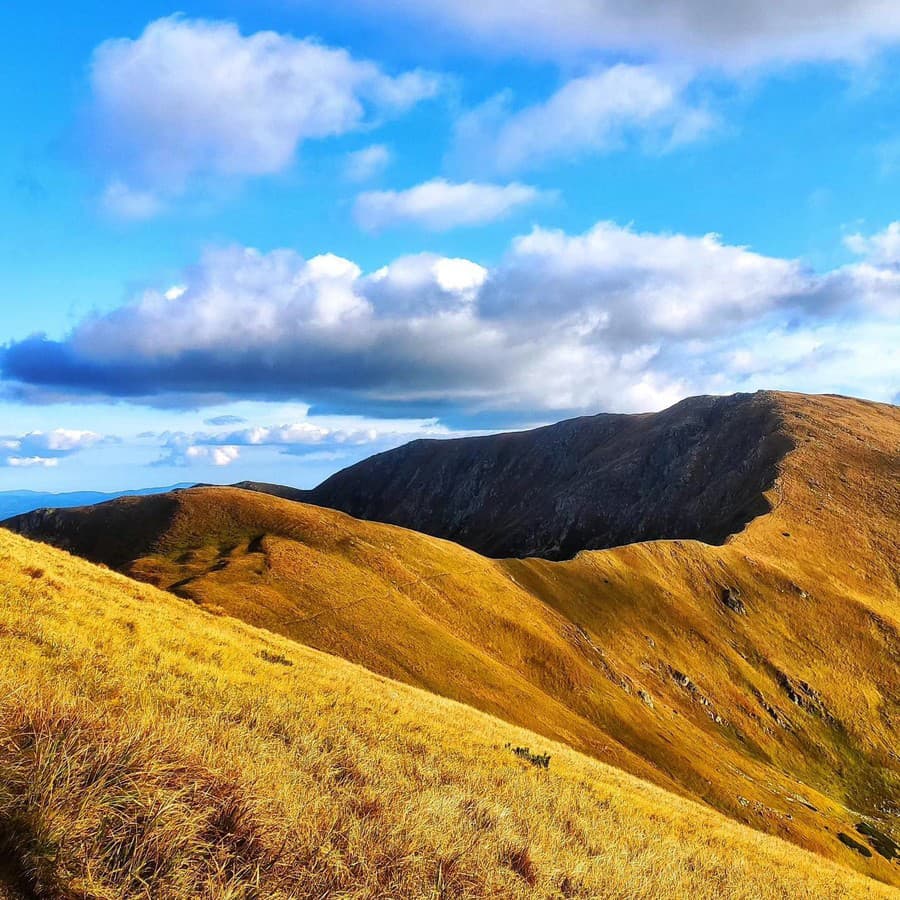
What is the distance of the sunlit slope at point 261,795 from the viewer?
20.8ft

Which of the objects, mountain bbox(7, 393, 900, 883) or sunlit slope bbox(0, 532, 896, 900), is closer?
sunlit slope bbox(0, 532, 896, 900)

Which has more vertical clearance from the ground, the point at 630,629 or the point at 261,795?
the point at 261,795

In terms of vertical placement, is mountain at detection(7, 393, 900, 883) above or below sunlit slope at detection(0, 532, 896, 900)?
below

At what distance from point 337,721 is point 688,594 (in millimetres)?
97690

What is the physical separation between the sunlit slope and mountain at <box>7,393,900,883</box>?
21.5 metres

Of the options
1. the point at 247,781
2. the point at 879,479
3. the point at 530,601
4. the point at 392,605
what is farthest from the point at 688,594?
the point at 247,781

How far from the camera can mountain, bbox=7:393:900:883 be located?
54281 mm

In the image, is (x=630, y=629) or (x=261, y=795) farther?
(x=630, y=629)

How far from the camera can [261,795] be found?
8.00 metres

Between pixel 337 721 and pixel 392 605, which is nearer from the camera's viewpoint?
pixel 337 721

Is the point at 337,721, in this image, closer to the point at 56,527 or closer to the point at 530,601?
the point at 530,601

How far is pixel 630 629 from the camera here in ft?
283

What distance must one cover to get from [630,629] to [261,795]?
86.0m

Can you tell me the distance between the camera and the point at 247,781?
26.9 feet
